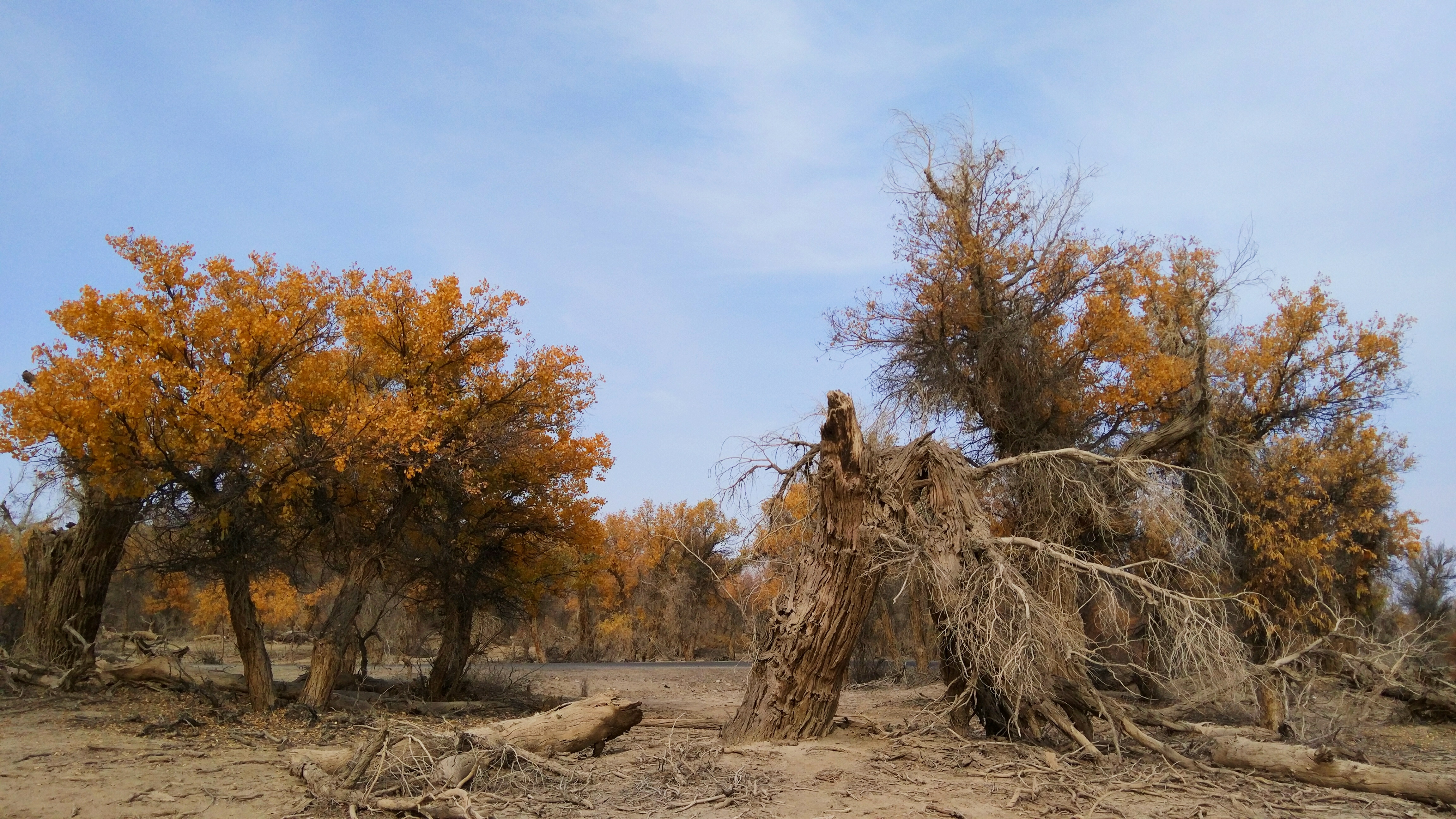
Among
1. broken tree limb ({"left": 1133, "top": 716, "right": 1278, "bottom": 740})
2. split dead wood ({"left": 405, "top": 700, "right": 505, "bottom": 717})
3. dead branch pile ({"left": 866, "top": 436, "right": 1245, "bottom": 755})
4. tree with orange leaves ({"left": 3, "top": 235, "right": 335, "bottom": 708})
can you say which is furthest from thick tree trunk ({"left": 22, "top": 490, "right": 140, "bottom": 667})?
broken tree limb ({"left": 1133, "top": 716, "right": 1278, "bottom": 740})

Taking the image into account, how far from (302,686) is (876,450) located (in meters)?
10.3

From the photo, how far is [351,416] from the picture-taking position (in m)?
12.4

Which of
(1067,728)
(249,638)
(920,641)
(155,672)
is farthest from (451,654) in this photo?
(1067,728)

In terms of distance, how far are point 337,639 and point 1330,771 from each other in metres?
13.2

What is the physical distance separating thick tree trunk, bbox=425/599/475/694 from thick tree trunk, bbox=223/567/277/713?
351 cm

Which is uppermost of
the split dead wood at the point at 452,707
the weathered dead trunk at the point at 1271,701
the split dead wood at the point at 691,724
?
the weathered dead trunk at the point at 1271,701

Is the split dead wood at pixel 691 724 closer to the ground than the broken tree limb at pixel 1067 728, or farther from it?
closer to the ground

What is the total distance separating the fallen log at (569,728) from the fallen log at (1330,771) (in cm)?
592

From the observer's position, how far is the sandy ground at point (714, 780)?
706 cm

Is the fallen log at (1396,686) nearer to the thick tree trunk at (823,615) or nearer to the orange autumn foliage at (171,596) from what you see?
the thick tree trunk at (823,615)

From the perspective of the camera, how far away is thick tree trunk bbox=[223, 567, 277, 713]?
13023mm

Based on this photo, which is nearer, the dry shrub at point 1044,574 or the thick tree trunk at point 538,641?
the dry shrub at point 1044,574

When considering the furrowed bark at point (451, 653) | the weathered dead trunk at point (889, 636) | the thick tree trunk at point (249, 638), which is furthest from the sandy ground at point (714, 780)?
the weathered dead trunk at point (889, 636)

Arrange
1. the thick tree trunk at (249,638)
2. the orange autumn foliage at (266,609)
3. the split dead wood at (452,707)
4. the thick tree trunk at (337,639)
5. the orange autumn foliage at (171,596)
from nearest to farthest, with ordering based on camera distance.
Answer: the thick tree trunk at (249,638) < the thick tree trunk at (337,639) < the split dead wood at (452,707) < the orange autumn foliage at (171,596) < the orange autumn foliage at (266,609)
